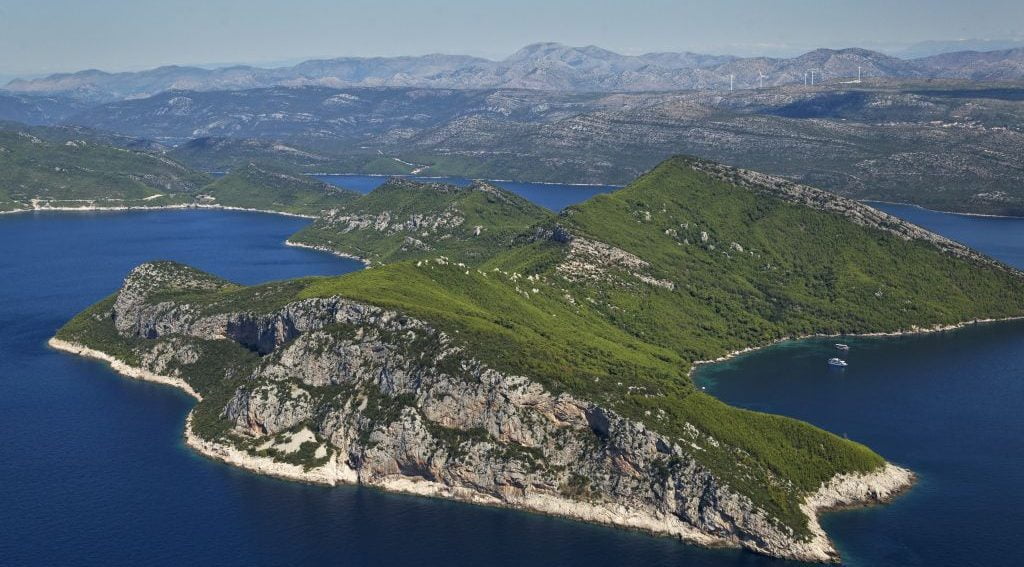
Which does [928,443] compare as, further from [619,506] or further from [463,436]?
[463,436]

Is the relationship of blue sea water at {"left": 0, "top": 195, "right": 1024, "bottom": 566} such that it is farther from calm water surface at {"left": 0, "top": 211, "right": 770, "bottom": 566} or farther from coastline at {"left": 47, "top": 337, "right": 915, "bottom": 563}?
coastline at {"left": 47, "top": 337, "right": 915, "bottom": 563}

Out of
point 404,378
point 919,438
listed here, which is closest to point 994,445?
point 919,438

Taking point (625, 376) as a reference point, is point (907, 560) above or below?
below

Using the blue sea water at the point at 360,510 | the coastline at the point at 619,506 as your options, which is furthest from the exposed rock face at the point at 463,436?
the blue sea water at the point at 360,510

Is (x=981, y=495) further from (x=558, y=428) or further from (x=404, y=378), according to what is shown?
(x=404, y=378)

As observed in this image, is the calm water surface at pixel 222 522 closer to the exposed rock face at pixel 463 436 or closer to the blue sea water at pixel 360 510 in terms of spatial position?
the blue sea water at pixel 360 510

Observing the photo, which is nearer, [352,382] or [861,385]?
[352,382]
